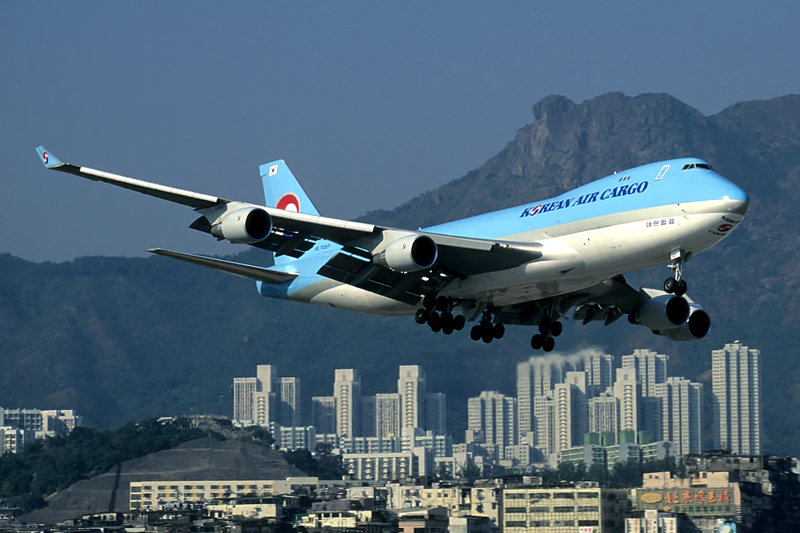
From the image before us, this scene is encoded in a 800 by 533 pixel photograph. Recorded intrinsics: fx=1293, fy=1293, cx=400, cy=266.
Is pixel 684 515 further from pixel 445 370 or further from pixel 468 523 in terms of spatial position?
pixel 445 370

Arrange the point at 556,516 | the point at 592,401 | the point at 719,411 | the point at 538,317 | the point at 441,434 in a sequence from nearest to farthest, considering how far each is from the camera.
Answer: the point at 538,317, the point at 556,516, the point at 592,401, the point at 719,411, the point at 441,434

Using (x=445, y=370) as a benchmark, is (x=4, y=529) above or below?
below

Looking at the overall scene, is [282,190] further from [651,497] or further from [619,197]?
[651,497]

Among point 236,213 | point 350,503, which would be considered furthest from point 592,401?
point 236,213

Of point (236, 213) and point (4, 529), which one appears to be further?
point (4, 529)

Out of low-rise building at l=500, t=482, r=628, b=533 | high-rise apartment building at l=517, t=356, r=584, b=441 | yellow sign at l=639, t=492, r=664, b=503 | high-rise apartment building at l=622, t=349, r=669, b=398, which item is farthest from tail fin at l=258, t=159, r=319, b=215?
high-rise apartment building at l=622, t=349, r=669, b=398

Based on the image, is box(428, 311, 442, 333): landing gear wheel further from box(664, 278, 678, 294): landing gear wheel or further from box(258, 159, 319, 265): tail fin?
box(258, 159, 319, 265): tail fin

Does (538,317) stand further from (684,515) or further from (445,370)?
(445,370)

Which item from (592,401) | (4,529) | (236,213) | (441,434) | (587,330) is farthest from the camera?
(441,434)
